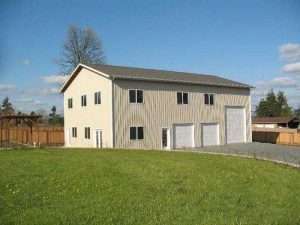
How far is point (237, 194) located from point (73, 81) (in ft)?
85.6

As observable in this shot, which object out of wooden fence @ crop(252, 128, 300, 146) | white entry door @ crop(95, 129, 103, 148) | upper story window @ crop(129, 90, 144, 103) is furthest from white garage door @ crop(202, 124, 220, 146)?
wooden fence @ crop(252, 128, 300, 146)

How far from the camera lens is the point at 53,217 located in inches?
302

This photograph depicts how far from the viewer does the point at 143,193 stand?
33.5 feet

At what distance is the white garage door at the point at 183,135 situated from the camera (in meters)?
31.7

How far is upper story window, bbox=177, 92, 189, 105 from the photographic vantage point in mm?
32031

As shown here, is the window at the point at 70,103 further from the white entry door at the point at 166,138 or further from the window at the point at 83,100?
the white entry door at the point at 166,138

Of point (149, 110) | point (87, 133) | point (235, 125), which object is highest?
point (149, 110)

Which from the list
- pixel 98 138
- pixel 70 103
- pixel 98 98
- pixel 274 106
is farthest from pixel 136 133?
pixel 274 106

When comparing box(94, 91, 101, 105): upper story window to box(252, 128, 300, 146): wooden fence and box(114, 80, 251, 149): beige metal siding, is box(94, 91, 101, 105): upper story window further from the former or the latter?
box(252, 128, 300, 146): wooden fence

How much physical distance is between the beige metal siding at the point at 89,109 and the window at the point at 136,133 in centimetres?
173

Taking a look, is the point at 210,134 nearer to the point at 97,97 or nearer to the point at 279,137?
the point at 97,97

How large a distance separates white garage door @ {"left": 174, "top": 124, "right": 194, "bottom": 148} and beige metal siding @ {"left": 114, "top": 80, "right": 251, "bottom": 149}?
448 millimetres

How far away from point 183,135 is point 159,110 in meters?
3.45

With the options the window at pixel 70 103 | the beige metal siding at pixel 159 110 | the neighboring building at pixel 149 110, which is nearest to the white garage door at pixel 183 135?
the neighboring building at pixel 149 110
